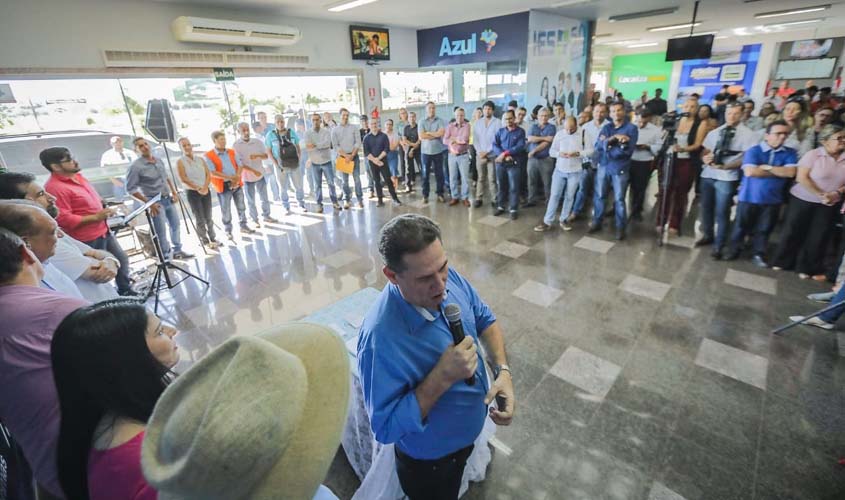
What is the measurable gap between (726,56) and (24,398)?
20.9 meters

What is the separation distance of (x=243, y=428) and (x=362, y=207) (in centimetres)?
652

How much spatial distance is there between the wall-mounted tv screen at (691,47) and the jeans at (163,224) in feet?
35.4

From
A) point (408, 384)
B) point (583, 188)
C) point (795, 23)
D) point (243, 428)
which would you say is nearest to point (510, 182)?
point (583, 188)

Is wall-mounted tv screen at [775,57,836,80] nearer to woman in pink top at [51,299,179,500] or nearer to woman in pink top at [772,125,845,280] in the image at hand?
woman in pink top at [772,125,845,280]

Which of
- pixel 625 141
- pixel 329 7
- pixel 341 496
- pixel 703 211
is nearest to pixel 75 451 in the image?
pixel 341 496

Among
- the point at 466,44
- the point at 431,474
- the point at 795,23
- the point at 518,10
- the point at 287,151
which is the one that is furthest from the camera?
the point at 795,23

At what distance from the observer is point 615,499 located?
1914mm

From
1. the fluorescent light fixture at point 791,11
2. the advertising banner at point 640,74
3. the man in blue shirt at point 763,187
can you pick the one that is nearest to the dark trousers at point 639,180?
the man in blue shirt at point 763,187

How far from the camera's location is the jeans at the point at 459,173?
6488 mm

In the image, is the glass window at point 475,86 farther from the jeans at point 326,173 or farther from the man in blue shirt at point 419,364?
the man in blue shirt at point 419,364

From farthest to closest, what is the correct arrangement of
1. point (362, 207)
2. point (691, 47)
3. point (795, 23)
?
point (795, 23), point (691, 47), point (362, 207)

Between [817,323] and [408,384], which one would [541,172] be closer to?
[817,323]

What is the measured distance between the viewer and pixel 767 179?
3910 millimetres

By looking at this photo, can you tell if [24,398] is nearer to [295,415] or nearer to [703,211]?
[295,415]
